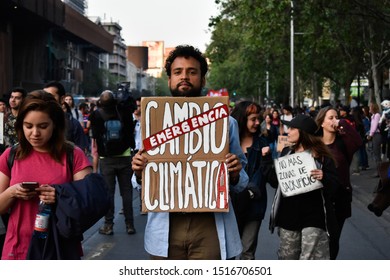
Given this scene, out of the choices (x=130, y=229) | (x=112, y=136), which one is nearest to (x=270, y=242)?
(x=130, y=229)

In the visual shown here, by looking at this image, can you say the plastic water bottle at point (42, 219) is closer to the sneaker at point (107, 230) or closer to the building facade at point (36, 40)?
the sneaker at point (107, 230)

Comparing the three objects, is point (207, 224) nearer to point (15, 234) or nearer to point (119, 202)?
point (15, 234)

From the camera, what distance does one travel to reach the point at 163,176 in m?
3.25

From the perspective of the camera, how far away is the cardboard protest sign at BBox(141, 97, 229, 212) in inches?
126

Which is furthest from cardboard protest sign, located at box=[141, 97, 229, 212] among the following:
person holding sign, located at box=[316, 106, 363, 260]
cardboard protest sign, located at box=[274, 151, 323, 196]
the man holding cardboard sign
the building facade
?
the building facade

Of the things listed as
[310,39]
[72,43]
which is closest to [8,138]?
[310,39]

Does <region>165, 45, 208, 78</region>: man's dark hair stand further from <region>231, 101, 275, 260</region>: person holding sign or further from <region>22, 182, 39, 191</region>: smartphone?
<region>231, 101, 275, 260</region>: person holding sign

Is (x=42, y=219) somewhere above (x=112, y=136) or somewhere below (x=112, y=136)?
below

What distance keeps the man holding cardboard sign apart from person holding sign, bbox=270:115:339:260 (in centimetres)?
162

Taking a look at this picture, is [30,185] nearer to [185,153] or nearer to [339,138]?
[185,153]

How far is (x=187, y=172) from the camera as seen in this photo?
10.7 ft

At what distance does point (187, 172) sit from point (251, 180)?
2.48 m

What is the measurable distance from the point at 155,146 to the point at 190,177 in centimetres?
23

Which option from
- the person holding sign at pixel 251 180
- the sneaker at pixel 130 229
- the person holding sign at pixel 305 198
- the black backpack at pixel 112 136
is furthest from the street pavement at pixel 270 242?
the person holding sign at pixel 305 198
